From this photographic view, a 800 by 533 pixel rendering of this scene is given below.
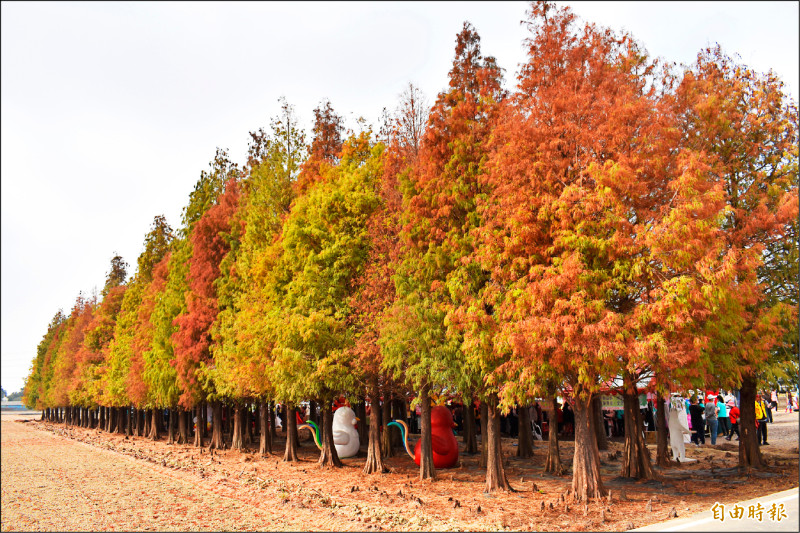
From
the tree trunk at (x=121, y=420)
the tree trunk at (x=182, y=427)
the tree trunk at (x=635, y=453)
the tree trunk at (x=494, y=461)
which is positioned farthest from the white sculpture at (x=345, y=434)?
the tree trunk at (x=121, y=420)

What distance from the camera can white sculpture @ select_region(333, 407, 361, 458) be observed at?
2694cm

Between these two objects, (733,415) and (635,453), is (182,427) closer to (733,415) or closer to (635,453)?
(635,453)

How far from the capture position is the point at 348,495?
653 inches

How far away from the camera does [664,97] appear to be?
15.3 m

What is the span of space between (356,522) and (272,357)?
470 inches

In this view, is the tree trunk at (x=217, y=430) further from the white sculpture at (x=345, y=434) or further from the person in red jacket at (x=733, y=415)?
the person in red jacket at (x=733, y=415)

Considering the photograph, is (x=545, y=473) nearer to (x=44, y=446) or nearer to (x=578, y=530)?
(x=578, y=530)

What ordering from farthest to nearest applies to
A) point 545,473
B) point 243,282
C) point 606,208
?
point 243,282, point 545,473, point 606,208

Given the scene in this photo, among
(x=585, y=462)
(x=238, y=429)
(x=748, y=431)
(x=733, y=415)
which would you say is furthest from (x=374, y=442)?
(x=733, y=415)

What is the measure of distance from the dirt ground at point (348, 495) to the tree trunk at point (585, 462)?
423 millimetres

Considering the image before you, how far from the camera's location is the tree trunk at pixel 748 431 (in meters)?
18.9

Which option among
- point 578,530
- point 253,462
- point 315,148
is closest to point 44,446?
point 253,462

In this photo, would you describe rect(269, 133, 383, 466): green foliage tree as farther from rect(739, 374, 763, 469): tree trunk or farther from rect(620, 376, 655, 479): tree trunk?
rect(739, 374, 763, 469): tree trunk

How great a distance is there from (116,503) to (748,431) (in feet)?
62.3
